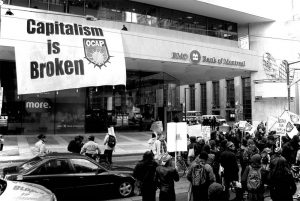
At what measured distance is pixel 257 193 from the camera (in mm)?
6734

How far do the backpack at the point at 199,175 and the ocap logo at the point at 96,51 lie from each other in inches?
544

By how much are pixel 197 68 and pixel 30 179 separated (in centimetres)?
2213

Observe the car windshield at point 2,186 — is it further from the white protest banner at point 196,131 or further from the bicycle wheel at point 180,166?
the white protest banner at point 196,131

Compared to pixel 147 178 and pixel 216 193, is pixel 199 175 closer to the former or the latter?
pixel 147 178

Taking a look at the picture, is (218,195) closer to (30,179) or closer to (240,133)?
(30,179)

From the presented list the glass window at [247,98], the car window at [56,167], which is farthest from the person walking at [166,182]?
the glass window at [247,98]

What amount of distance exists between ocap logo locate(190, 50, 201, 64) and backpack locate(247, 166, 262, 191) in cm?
1895

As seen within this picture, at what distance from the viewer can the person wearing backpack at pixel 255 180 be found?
265 inches

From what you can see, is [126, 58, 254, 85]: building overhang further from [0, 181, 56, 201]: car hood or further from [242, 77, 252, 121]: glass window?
[242, 77, 252, 121]: glass window

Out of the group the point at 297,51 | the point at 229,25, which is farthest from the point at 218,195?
the point at 297,51

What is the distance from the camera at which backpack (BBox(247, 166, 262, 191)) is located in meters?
6.73

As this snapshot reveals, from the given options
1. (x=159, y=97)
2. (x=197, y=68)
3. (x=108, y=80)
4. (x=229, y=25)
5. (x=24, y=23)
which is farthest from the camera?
(x=229, y=25)

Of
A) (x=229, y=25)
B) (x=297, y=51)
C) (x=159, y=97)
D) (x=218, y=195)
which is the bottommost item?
(x=218, y=195)

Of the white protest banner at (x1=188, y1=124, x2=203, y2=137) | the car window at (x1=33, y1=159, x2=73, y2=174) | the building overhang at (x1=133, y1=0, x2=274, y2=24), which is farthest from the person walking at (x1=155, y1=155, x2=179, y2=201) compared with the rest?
the building overhang at (x1=133, y1=0, x2=274, y2=24)
